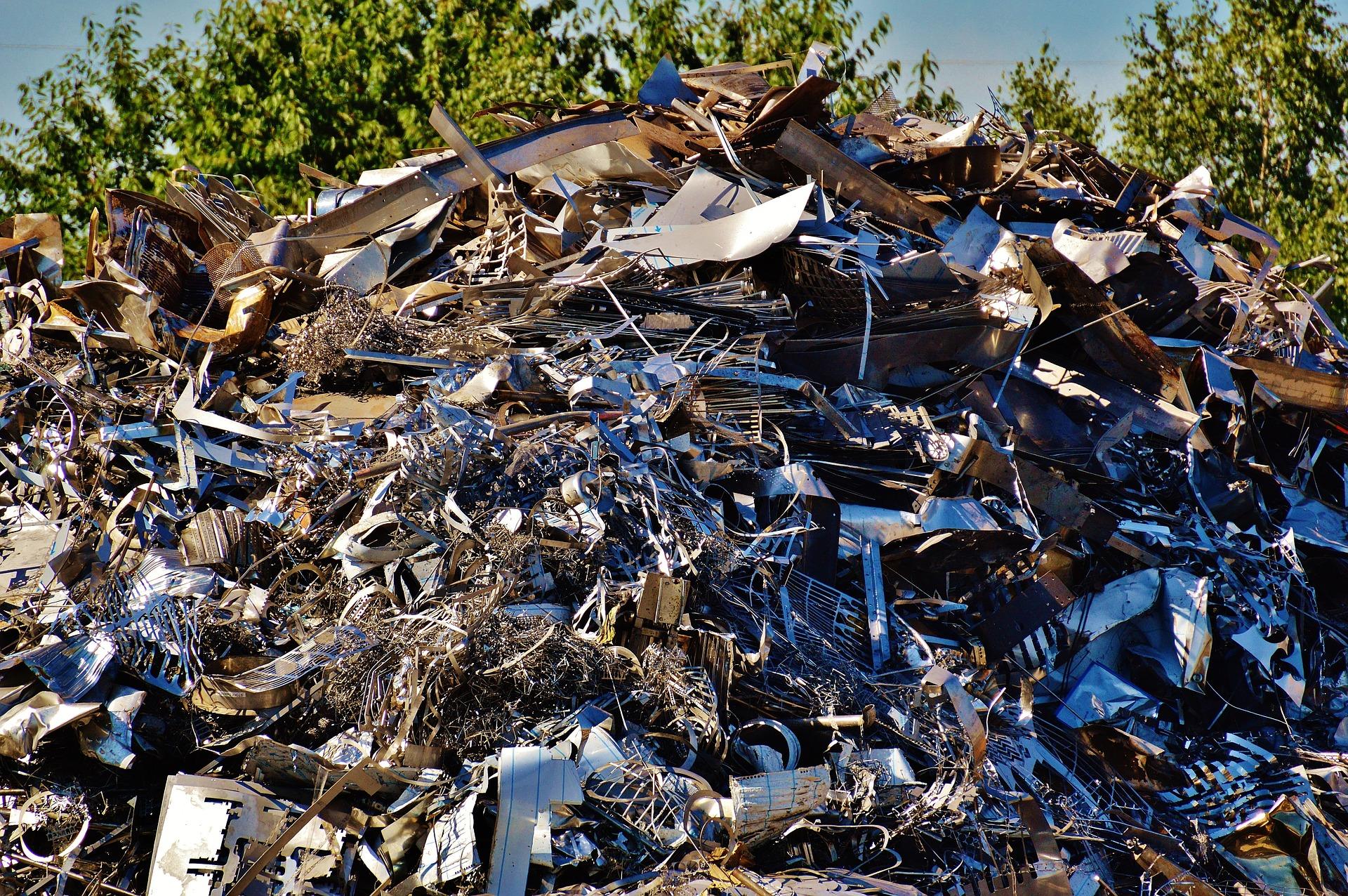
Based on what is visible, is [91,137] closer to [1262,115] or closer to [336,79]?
[336,79]

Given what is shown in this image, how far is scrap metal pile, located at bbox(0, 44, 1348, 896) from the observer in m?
3.28

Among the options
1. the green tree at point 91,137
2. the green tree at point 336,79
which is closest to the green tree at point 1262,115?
the green tree at point 336,79

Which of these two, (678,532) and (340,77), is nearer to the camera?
(678,532)

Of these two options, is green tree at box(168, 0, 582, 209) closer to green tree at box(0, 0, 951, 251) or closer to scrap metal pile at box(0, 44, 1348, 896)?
green tree at box(0, 0, 951, 251)

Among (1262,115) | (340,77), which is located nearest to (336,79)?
(340,77)

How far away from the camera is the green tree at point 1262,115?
1109 cm

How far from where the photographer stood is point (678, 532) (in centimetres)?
365

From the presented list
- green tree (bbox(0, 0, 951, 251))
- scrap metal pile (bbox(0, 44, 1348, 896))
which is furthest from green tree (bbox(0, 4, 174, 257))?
scrap metal pile (bbox(0, 44, 1348, 896))

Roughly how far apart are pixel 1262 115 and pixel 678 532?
1061 centimetres

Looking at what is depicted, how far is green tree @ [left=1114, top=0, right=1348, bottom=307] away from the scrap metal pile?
6.23 meters

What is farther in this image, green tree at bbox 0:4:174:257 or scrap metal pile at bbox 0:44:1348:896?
green tree at bbox 0:4:174:257

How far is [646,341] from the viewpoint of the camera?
445 centimetres

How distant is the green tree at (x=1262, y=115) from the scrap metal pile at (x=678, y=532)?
6.23 meters

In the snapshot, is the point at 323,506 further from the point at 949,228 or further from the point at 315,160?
the point at 315,160
